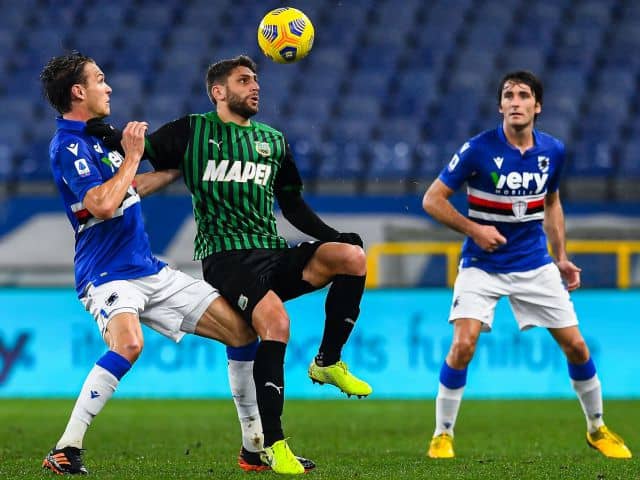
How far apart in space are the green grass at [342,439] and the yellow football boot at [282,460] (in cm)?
8

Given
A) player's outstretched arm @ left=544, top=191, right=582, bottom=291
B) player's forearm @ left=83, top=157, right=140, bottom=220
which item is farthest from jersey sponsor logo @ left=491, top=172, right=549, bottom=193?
player's forearm @ left=83, top=157, right=140, bottom=220

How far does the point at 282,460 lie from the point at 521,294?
2.28 metres

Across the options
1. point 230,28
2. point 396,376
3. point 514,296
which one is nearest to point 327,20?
point 230,28

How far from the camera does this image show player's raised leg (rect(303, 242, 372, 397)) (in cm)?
605

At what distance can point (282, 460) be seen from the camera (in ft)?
18.7

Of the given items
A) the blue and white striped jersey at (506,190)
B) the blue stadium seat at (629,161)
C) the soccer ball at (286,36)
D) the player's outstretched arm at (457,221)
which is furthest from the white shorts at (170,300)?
the blue stadium seat at (629,161)

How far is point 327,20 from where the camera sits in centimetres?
1827

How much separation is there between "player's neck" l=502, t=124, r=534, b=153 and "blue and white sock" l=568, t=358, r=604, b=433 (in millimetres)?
1392

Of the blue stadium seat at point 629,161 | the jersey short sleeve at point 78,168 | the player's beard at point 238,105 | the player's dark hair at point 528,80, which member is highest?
the player's dark hair at point 528,80

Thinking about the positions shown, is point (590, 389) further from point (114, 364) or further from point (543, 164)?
point (114, 364)

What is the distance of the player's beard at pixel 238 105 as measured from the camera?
6.21 meters

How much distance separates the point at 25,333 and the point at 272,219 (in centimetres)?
607

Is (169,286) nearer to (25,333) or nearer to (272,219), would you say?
(272,219)

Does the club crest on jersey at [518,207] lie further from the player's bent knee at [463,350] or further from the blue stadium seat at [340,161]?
the blue stadium seat at [340,161]
